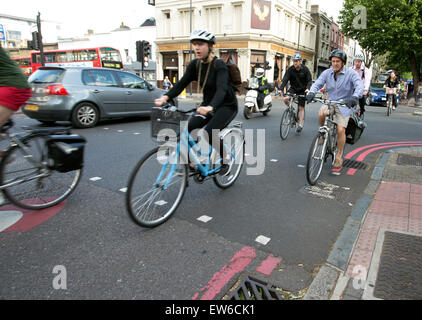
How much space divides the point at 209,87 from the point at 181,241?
6.00 ft

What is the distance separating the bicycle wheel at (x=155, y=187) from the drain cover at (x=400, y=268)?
2010mm

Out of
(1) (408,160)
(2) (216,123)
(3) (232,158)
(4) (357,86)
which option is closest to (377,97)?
(1) (408,160)

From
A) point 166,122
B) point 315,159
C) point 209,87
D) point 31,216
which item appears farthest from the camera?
point 315,159

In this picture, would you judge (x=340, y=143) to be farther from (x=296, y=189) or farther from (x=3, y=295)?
(x=3, y=295)

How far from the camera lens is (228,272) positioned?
2414 millimetres

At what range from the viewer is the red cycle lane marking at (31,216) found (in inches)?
118

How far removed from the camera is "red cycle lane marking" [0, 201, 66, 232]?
3.00 meters

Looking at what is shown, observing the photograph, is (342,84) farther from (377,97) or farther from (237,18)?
(237,18)

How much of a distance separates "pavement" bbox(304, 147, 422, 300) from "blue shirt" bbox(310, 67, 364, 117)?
162 cm

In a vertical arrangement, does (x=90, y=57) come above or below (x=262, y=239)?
above

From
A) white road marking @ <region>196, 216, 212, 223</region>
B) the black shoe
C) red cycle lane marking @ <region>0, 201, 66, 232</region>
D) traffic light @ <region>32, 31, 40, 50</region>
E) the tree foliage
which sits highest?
the tree foliage

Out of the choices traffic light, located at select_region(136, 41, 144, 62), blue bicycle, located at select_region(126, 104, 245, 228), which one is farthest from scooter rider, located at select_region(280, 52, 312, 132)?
traffic light, located at select_region(136, 41, 144, 62)

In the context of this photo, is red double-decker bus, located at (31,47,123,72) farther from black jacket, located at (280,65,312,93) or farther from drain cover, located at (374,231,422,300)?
drain cover, located at (374,231,422,300)

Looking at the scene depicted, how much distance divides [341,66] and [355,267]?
3.61 m
